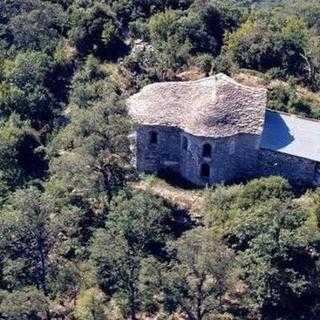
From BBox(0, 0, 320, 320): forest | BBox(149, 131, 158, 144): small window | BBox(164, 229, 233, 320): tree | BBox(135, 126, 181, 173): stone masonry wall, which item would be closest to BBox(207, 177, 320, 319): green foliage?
BBox(0, 0, 320, 320): forest

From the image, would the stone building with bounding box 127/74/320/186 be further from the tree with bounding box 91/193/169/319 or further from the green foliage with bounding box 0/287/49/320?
the green foliage with bounding box 0/287/49/320

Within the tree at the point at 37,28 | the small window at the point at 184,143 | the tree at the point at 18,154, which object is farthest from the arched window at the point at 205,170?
the tree at the point at 37,28

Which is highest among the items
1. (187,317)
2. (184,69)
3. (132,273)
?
(184,69)

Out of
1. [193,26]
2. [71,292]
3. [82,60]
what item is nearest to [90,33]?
[82,60]

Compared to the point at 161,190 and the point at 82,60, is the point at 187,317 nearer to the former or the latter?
the point at 161,190

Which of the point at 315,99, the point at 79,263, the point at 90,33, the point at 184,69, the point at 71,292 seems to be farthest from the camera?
the point at 90,33

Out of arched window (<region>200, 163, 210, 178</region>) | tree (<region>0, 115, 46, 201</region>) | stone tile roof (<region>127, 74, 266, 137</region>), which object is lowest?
tree (<region>0, 115, 46, 201</region>)

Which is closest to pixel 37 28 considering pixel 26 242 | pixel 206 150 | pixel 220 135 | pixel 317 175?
pixel 206 150
